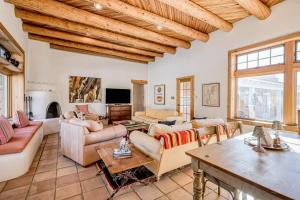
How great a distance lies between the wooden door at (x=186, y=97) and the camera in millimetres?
5355

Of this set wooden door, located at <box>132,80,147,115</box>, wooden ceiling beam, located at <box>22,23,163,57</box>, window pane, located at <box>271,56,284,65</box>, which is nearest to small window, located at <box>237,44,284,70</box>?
window pane, located at <box>271,56,284,65</box>

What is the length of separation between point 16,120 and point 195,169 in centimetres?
413

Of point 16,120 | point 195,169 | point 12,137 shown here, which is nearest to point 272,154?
point 195,169

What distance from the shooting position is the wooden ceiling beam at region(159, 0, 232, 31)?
2.85 metres

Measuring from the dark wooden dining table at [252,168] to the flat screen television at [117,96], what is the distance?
571 cm

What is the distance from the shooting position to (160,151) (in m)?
2.07

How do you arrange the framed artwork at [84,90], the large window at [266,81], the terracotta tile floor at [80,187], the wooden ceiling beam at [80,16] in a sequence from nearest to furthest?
the terracotta tile floor at [80,187], the wooden ceiling beam at [80,16], the large window at [266,81], the framed artwork at [84,90]

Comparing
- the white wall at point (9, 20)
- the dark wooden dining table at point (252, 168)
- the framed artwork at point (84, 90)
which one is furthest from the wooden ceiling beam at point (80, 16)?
the dark wooden dining table at point (252, 168)

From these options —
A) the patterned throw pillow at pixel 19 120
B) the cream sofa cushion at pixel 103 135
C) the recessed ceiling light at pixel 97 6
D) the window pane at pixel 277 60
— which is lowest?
the cream sofa cushion at pixel 103 135

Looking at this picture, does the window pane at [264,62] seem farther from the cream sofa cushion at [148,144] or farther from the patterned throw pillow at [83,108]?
the patterned throw pillow at [83,108]

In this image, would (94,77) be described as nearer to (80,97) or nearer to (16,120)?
(80,97)

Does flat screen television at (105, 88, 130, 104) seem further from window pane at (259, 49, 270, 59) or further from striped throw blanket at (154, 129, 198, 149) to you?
window pane at (259, 49, 270, 59)

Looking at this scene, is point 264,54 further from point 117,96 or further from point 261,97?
point 117,96

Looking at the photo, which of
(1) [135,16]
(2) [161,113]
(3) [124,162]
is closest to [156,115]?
(2) [161,113]
